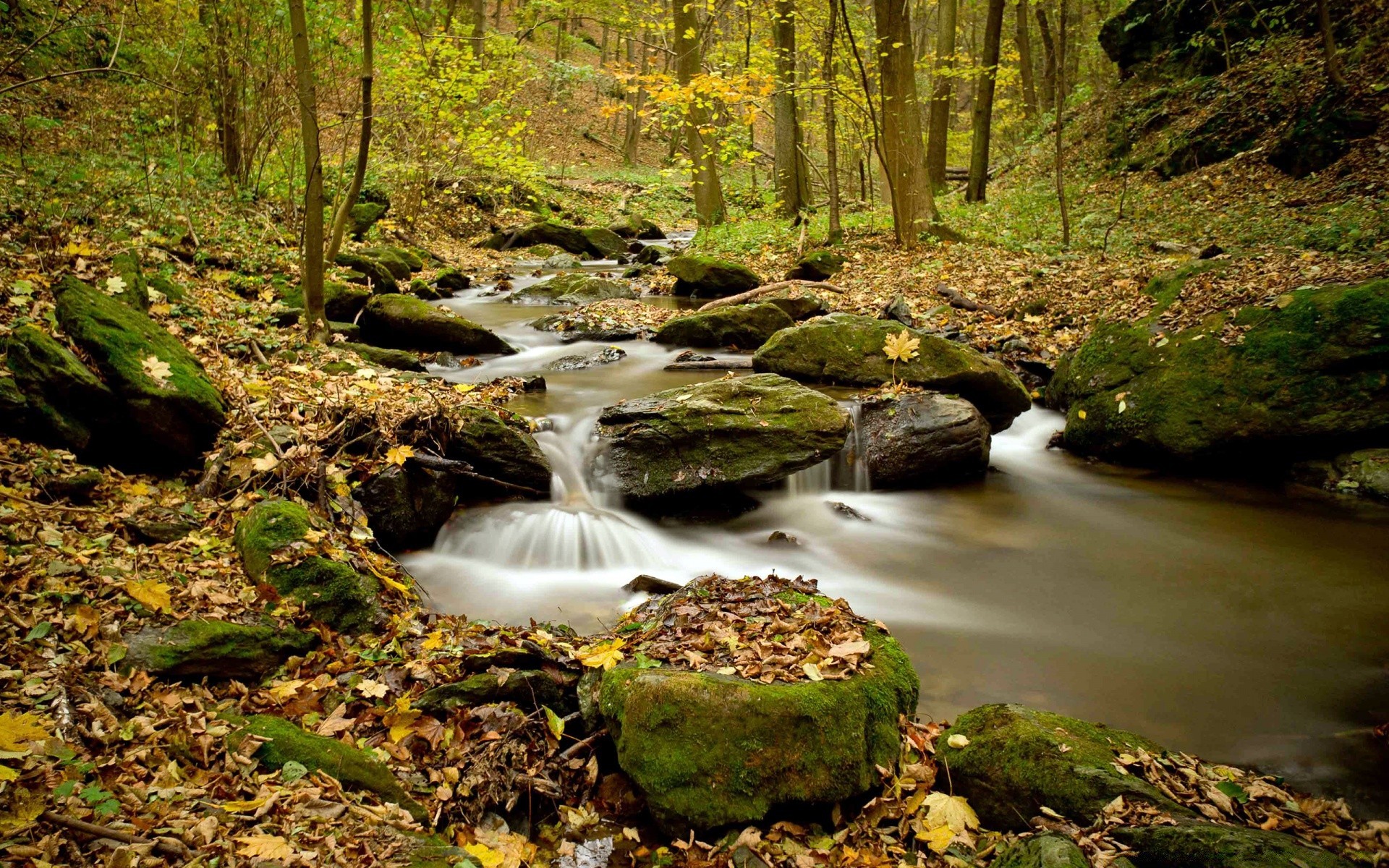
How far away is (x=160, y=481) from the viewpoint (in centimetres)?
517

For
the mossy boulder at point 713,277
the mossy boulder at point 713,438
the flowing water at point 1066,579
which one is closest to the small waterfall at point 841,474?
the flowing water at point 1066,579

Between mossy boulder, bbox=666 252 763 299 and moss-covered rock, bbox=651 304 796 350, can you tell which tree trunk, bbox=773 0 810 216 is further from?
moss-covered rock, bbox=651 304 796 350

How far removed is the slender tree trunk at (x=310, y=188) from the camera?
7457 millimetres

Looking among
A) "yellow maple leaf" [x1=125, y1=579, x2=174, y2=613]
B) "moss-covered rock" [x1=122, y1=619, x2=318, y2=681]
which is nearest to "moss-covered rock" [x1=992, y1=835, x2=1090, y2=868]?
"moss-covered rock" [x1=122, y1=619, x2=318, y2=681]

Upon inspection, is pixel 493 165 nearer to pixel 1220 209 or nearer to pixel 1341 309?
pixel 1220 209

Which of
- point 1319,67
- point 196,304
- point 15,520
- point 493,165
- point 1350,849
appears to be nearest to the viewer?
point 1350,849

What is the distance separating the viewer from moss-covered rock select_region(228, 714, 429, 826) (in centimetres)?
301

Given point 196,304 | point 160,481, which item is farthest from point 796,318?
point 160,481

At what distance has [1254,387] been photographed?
7508 millimetres

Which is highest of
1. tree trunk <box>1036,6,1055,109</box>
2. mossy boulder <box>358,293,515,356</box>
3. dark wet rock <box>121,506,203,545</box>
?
tree trunk <box>1036,6,1055,109</box>

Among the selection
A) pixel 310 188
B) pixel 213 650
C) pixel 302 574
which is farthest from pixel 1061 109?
pixel 213 650

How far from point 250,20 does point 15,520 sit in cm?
1000

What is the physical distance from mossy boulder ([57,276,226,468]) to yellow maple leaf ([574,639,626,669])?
11.2 ft

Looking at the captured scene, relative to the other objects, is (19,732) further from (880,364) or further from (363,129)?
(880,364)
